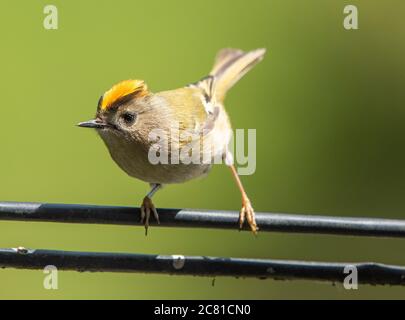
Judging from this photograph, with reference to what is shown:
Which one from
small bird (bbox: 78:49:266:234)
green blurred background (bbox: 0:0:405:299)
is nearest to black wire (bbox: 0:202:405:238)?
small bird (bbox: 78:49:266:234)

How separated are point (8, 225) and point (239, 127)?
167 centimetres

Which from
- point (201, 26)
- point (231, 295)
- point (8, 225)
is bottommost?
point (231, 295)

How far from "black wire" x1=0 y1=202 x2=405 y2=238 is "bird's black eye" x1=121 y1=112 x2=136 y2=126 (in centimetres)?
80

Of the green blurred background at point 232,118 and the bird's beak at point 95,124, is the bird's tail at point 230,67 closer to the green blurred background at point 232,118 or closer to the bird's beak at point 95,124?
the green blurred background at point 232,118

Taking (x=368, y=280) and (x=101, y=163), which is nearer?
(x=368, y=280)

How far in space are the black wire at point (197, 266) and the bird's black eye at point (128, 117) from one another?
926mm

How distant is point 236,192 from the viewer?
18.9 ft

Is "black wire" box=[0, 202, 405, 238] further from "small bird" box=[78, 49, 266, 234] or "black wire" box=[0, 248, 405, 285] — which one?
"small bird" box=[78, 49, 266, 234]

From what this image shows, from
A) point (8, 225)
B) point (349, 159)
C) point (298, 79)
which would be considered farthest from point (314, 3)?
point (8, 225)

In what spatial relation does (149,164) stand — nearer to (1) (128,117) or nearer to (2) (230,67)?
(1) (128,117)

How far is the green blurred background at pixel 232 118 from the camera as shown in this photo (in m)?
5.27

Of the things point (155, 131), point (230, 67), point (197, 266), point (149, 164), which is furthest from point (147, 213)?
point (230, 67)
